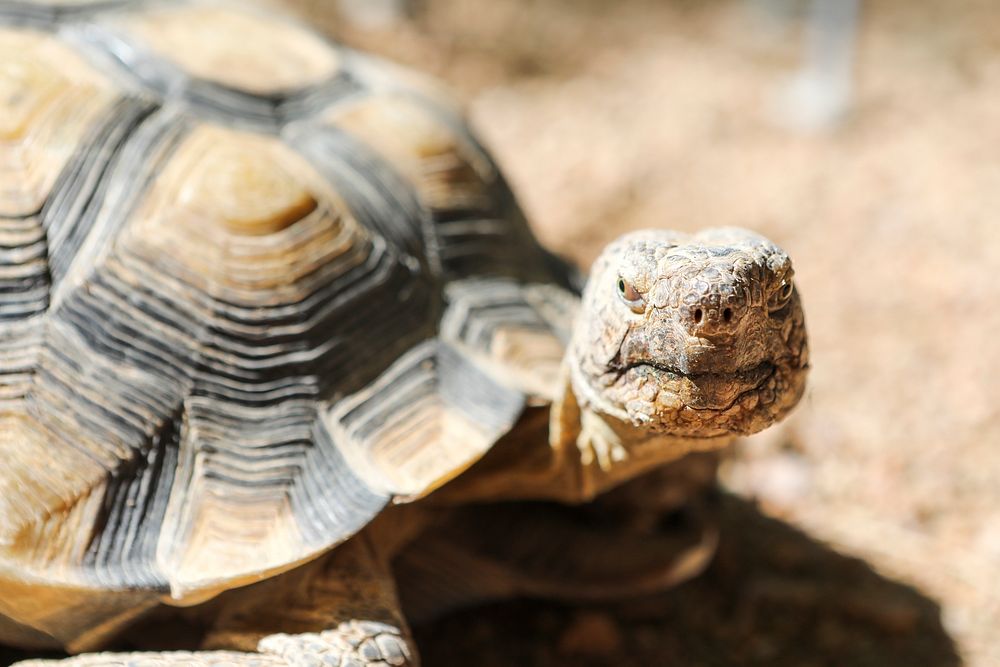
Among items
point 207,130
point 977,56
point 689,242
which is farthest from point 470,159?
point 977,56

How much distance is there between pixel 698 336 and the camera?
1.72 m

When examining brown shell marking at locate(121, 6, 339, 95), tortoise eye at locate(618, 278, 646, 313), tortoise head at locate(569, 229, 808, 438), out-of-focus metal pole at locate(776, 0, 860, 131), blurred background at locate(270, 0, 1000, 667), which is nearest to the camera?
tortoise head at locate(569, 229, 808, 438)

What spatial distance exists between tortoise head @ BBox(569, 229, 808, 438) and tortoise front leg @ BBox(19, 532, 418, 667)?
2.13 ft

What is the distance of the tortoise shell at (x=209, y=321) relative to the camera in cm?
199

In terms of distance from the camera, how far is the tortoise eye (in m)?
1.82

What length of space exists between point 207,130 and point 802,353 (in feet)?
4.55

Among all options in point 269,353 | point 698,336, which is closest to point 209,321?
point 269,353

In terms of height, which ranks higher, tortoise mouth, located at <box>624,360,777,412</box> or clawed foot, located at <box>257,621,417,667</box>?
tortoise mouth, located at <box>624,360,777,412</box>

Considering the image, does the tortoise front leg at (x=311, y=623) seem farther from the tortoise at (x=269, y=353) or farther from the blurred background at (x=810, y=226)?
the blurred background at (x=810, y=226)

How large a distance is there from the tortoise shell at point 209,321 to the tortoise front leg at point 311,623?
17 cm

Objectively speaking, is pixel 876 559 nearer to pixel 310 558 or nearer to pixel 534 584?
pixel 534 584

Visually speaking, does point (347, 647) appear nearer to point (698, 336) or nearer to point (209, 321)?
point (209, 321)

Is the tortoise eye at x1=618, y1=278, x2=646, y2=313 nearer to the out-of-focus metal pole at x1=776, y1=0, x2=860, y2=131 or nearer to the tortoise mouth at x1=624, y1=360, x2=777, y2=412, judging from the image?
the tortoise mouth at x1=624, y1=360, x2=777, y2=412

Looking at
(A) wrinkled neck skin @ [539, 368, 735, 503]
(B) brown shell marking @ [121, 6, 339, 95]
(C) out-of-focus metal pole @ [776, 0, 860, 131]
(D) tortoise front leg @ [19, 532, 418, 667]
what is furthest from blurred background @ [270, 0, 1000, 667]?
(B) brown shell marking @ [121, 6, 339, 95]
